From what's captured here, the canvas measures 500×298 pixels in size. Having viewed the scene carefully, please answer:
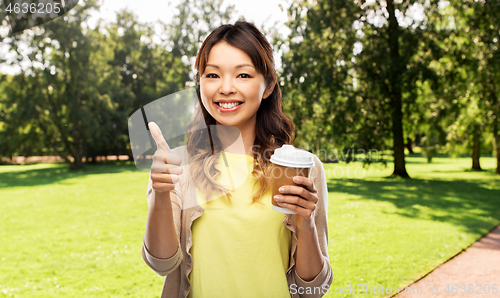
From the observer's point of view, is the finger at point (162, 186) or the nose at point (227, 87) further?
the nose at point (227, 87)

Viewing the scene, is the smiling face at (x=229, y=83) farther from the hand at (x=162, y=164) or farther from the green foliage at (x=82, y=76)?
the green foliage at (x=82, y=76)

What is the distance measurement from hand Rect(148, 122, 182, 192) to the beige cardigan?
0.28 metres

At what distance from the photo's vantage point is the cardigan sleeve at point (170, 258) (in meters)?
1.44

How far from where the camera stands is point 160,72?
31.0 metres

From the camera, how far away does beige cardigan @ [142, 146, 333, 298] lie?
59.5 inches

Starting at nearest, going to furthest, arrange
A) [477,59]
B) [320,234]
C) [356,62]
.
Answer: [320,234] < [477,59] < [356,62]

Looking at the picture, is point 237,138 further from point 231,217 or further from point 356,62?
point 356,62

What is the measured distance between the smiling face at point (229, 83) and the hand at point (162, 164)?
36 cm

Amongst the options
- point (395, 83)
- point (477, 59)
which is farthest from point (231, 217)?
point (477, 59)

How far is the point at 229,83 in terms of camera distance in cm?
146

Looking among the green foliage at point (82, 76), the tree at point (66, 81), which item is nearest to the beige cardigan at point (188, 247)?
the green foliage at point (82, 76)

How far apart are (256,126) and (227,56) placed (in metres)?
0.42

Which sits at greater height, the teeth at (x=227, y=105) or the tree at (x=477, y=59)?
the tree at (x=477, y=59)

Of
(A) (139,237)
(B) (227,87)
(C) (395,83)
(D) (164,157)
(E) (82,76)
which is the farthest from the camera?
(E) (82,76)
